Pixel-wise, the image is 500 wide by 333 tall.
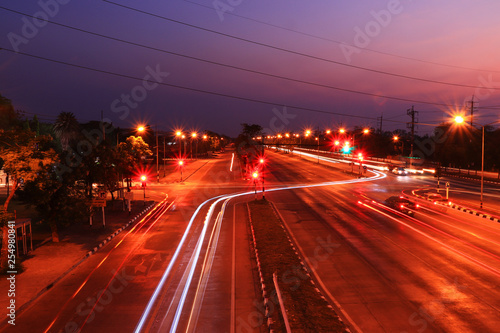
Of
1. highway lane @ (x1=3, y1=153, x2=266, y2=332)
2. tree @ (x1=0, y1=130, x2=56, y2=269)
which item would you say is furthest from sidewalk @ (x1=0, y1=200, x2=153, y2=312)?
tree @ (x1=0, y1=130, x2=56, y2=269)

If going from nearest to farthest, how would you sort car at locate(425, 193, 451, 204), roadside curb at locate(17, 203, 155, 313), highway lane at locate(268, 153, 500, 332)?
highway lane at locate(268, 153, 500, 332) < roadside curb at locate(17, 203, 155, 313) < car at locate(425, 193, 451, 204)

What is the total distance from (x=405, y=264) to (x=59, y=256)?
17.6 m

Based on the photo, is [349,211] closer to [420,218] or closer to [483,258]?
[420,218]

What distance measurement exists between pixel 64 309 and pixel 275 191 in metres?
33.6

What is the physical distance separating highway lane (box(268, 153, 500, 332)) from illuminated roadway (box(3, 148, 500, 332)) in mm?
54

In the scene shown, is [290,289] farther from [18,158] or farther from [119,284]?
[18,158]

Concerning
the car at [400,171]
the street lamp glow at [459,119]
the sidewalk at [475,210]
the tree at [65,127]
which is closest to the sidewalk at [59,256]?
the street lamp glow at [459,119]

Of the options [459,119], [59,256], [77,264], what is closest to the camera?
[77,264]

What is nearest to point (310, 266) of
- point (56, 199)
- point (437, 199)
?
point (56, 199)

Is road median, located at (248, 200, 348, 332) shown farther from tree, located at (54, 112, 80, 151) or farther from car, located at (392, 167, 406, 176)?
tree, located at (54, 112, 80, 151)

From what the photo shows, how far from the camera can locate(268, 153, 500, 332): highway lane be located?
1149cm

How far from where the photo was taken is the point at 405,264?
1670 cm

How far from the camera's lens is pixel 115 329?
10727 millimetres

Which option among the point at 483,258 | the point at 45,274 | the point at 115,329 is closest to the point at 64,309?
the point at 115,329
